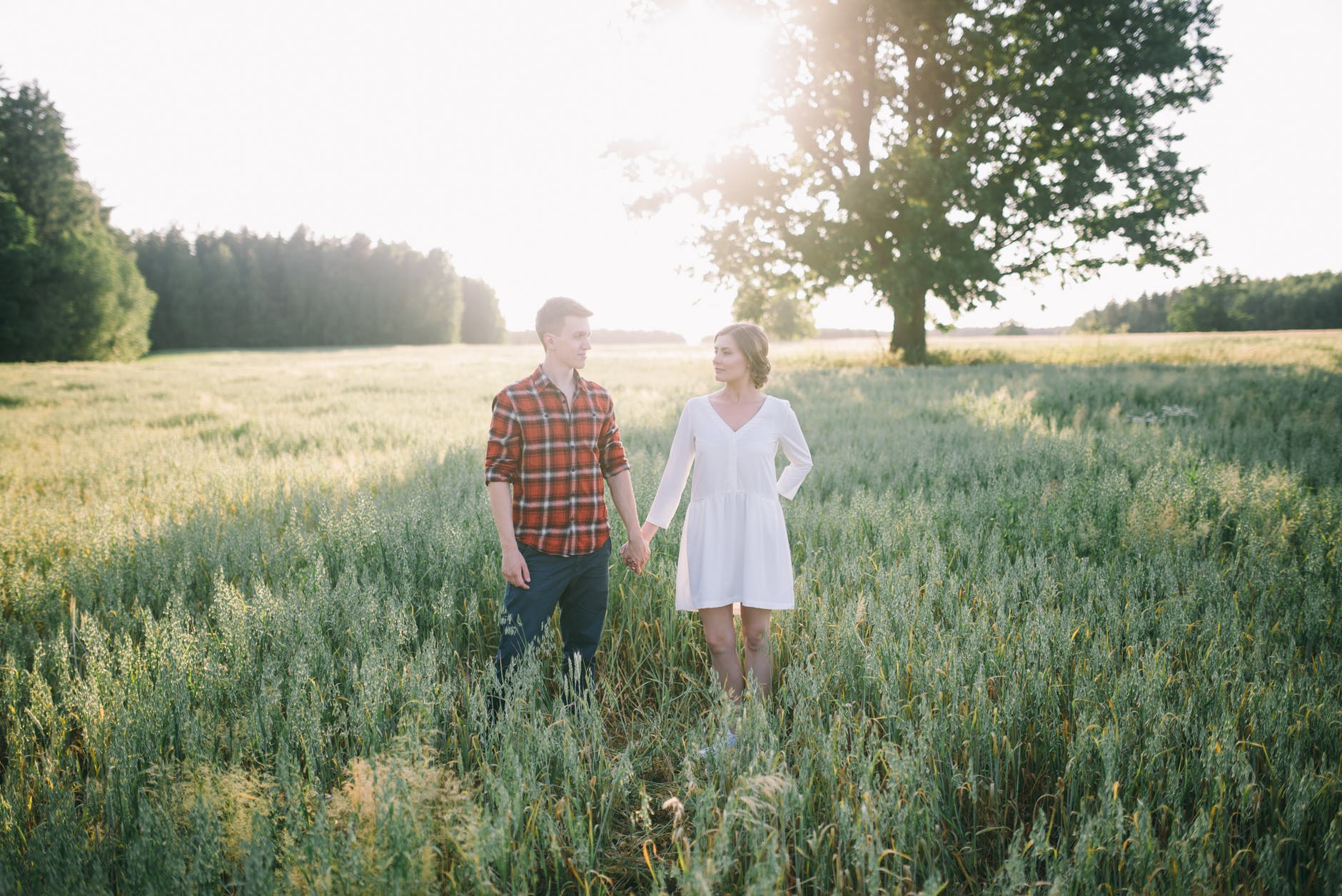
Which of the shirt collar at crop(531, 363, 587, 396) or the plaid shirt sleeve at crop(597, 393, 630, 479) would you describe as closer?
the shirt collar at crop(531, 363, 587, 396)

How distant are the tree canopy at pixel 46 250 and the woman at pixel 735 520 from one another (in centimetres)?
5173

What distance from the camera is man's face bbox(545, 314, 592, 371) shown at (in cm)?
279

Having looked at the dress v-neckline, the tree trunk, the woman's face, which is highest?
the tree trunk

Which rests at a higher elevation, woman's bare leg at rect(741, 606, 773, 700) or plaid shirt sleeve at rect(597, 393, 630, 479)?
plaid shirt sleeve at rect(597, 393, 630, 479)

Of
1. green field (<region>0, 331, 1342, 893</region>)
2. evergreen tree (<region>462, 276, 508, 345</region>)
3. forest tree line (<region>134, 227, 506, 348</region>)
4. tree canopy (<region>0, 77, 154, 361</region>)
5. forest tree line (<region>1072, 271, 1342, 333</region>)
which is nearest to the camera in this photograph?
green field (<region>0, 331, 1342, 893</region>)

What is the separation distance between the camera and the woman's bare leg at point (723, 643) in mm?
2875

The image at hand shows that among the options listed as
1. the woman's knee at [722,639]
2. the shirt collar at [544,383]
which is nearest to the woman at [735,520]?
the woman's knee at [722,639]

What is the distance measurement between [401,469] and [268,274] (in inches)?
3107

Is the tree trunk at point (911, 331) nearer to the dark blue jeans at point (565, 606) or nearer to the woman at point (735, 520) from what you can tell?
the woman at point (735, 520)

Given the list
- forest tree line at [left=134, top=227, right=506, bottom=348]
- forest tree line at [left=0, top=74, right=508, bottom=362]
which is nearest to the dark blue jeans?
forest tree line at [left=0, top=74, right=508, bottom=362]

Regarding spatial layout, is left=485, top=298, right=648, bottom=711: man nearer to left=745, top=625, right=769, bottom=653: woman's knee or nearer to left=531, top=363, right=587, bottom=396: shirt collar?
left=531, top=363, right=587, bottom=396: shirt collar

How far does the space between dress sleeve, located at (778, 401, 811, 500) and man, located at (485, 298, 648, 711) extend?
784 millimetres

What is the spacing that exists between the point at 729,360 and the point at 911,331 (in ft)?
71.3

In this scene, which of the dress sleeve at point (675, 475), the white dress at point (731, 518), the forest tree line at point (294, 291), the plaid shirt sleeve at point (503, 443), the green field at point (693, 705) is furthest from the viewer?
the forest tree line at point (294, 291)
